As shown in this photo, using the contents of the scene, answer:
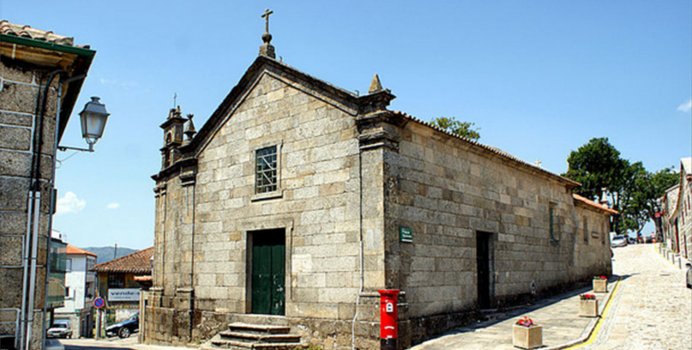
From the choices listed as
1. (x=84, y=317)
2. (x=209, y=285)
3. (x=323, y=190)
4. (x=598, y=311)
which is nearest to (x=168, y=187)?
(x=209, y=285)

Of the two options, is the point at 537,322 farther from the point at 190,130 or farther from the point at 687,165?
the point at 687,165

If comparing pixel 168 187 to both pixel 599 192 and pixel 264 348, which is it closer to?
pixel 264 348

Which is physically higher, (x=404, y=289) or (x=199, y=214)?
(x=199, y=214)

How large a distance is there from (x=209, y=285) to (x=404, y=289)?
5.89 m

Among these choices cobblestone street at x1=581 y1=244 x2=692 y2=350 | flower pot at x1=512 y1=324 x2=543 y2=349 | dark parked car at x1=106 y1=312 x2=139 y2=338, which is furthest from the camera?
dark parked car at x1=106 y1=312 x2=139 y2=338

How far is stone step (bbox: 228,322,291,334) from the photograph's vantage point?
12.5 metres

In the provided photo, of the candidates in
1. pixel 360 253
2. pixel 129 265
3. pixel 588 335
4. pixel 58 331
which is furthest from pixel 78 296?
pixel 588 335

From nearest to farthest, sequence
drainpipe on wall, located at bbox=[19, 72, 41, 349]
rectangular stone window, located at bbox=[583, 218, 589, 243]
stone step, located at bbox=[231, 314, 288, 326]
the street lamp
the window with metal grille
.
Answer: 1. drainpipe on wall, located at bbox=[19, 72, 41, 349]
2. the street lamp
3. stone step, located at bbox=[231, 314, 288, 326]
4. the window with metal grille
5. rectangular stone window, located at bbox=[583, 218, 589, 243]

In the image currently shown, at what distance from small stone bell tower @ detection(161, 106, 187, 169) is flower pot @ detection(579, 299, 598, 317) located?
502 inches

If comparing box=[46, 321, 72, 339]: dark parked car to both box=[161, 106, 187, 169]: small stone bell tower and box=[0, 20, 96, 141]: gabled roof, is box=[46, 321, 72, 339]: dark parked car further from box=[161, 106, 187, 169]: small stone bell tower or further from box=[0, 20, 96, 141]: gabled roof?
box=[0, 20, 96, 141]: gabled roof

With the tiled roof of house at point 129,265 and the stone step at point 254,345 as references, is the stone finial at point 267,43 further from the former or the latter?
the tiled roof of house at point 129,265

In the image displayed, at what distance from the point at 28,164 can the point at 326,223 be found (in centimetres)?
685

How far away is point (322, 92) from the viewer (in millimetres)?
12891

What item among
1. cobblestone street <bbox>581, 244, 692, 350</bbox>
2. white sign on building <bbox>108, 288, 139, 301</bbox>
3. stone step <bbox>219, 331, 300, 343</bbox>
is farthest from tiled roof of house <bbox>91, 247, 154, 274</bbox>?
cobblestone street <bbox>581, 244, 692, 350</bbox>
